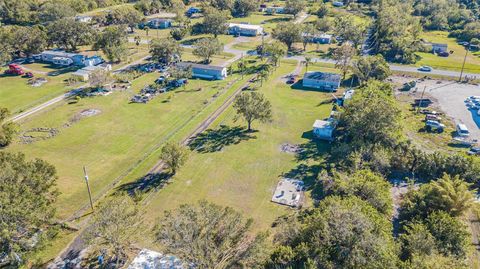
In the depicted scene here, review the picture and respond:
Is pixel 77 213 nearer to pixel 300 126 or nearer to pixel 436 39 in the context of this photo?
pixel 300 126

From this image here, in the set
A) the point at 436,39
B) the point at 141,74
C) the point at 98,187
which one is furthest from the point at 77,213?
the point at 436,39

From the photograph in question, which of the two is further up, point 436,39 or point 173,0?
point 173,0

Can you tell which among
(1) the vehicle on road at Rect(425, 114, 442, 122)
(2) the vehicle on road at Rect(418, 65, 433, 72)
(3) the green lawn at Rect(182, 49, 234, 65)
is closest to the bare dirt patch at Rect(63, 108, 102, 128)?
(3) the green lawn at Rect(182, 49, 234, 65)

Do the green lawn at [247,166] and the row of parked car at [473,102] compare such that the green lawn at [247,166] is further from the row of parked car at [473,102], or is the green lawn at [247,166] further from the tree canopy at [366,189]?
the row of parked car at [473,102]

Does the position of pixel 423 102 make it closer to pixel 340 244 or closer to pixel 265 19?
pixel 340 244

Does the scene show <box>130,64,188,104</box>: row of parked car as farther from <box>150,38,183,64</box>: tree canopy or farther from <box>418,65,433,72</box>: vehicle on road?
<box>418,65,433,72</box>: vehicle on road

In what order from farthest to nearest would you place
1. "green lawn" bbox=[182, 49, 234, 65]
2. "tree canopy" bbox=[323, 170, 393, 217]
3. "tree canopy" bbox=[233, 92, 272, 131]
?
"green lawn" bbox=[182, 49, 234, 65], "tree canopy" bbox=[233, 92, 272, 131], "tree canopy" bbox=[323, 170, 393, 217]
